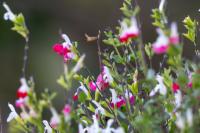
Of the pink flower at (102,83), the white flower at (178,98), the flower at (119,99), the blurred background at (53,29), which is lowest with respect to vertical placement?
the white flower at (178,98)

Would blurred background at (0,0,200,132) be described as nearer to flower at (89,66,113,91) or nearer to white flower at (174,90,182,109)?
flower at (89,66,113,91)

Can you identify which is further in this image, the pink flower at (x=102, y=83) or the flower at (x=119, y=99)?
the pink flower at (x=102, y=83)

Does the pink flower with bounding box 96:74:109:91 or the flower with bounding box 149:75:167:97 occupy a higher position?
the pink flower with bounding box 96:74:109:91

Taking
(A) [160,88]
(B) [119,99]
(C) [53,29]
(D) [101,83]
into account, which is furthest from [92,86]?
(C) [53,29]

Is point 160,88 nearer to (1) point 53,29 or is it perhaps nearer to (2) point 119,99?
(2) point 119,99

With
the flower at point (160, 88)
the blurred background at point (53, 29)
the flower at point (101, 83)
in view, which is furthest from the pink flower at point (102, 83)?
the blurred background at point (53, 29)

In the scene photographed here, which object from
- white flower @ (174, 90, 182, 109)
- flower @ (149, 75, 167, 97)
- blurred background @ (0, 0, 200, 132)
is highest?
blurred background @ (0, 0, 200, 132)

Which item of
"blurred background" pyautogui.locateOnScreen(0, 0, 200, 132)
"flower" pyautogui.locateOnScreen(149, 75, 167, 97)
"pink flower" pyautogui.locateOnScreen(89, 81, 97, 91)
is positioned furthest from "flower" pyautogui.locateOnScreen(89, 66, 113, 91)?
"blurred background" pyautogui.locateOnScreen(0, 0, 200, 132)

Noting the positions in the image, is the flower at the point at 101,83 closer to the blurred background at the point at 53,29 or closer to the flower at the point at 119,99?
the flower at the point at 119,99
